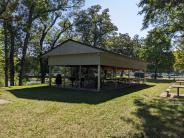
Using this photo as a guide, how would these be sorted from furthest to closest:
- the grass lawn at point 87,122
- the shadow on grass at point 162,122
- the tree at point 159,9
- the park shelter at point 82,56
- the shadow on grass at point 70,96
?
the park shelter at point 82,56
the shadow on grass at point 70,96
the tree at point 159,9
the shadow on grass at point 162,122
the grass lawn at point 87,122

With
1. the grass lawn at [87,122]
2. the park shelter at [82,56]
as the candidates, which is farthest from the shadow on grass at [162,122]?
the park shelter at [82,56]

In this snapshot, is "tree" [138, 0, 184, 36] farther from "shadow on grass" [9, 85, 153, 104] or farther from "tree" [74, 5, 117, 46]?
"tree" [74, 5, 117, 46]

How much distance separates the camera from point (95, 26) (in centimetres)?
4272

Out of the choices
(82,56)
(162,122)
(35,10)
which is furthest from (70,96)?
(35,10)

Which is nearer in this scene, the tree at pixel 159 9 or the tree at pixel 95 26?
the tree at pixel 159 9

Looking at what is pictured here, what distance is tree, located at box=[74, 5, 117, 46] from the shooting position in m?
40.5

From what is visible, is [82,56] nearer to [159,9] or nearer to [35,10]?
[159,9]

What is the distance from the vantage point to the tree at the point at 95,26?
40.5 metres

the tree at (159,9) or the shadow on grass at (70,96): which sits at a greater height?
the tree at (159,9)

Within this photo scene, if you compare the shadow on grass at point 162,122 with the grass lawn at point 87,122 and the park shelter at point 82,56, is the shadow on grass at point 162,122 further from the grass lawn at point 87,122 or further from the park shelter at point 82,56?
the park shelter at point 82,56

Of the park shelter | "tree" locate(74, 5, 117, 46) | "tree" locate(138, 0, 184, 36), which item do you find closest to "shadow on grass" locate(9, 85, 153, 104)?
the park shelter

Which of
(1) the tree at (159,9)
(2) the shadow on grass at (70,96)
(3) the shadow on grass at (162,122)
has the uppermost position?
(1) the tree at (159,9)

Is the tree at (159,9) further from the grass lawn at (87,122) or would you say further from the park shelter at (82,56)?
the grass lawn at (87,122)

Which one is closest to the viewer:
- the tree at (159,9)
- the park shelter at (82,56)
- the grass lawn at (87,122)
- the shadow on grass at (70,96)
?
the grass lawn at (87,122)
